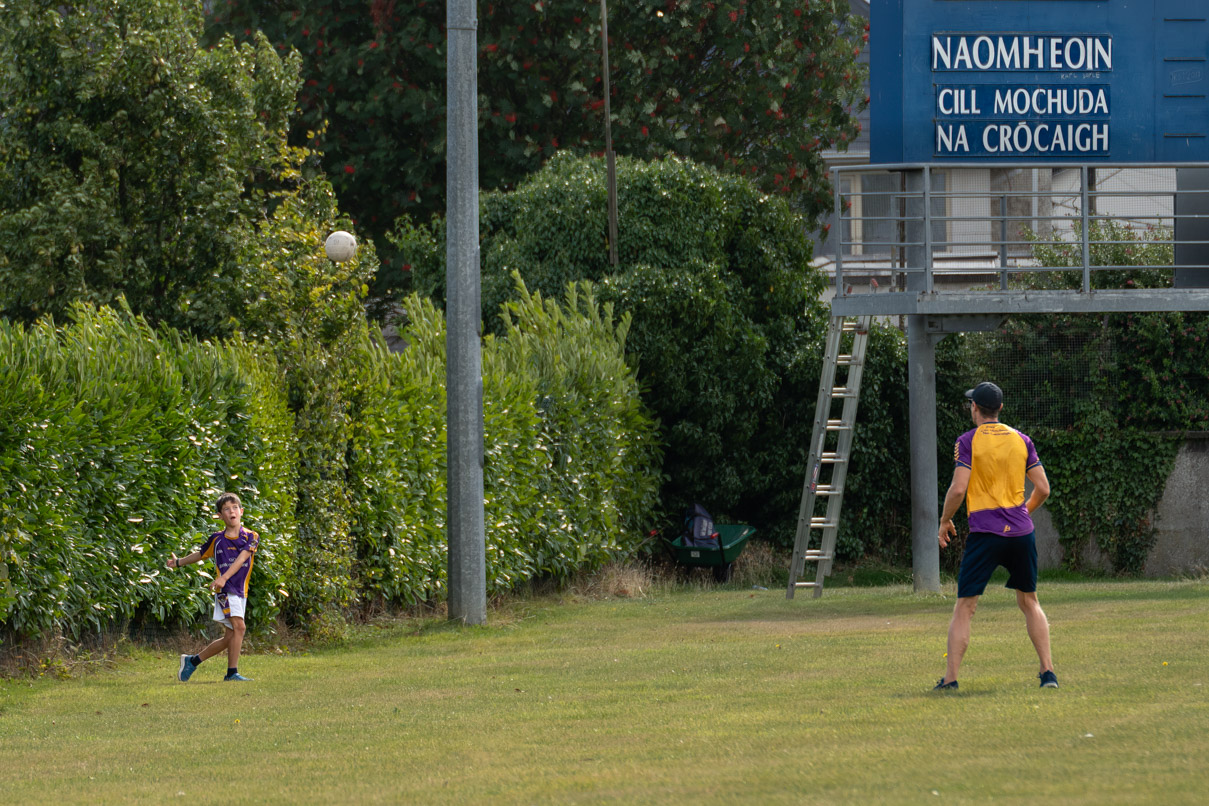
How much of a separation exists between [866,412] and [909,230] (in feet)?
12.3

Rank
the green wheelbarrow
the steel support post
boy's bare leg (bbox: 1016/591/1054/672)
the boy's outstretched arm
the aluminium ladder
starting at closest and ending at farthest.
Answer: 1. boy's bare leg (bbox: 1016/591/1054/672)
2. the boy's outstretched arm
3. the steel support post
4. the aluminium ladder
5. the green wheelbarrow

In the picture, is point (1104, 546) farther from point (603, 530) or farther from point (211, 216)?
point (211, 216)

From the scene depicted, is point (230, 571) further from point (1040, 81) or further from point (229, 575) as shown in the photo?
point (1040, 81)

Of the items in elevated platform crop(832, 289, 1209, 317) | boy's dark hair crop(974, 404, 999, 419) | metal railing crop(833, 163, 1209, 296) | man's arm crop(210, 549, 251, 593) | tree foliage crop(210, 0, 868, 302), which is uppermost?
tree foliage crop(210, 0, 868, 302)

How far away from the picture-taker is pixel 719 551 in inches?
829

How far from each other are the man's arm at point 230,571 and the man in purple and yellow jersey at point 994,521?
208 inches

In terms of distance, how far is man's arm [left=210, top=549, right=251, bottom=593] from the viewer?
11695mm

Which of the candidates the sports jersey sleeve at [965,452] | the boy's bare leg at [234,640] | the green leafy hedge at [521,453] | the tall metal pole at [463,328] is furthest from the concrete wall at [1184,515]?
the boy's bare leg at [234,640]

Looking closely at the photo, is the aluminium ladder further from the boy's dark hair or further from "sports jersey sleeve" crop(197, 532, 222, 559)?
the boy's dark hair

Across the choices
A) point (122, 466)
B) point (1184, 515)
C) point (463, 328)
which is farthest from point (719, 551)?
point (122, 466)

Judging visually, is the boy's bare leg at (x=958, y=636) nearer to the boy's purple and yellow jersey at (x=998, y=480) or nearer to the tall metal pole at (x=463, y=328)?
the boy's purple and yellow jersey at (x=998, y=480)

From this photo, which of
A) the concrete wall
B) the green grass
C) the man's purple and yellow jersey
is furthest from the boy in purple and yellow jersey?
the concrete wall

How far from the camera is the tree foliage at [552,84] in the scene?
87.4ft

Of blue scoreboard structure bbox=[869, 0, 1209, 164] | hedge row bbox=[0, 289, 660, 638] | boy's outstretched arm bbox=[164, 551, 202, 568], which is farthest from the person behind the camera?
blue scoreboard structure bbox=[869, 0, 1209, 164]
